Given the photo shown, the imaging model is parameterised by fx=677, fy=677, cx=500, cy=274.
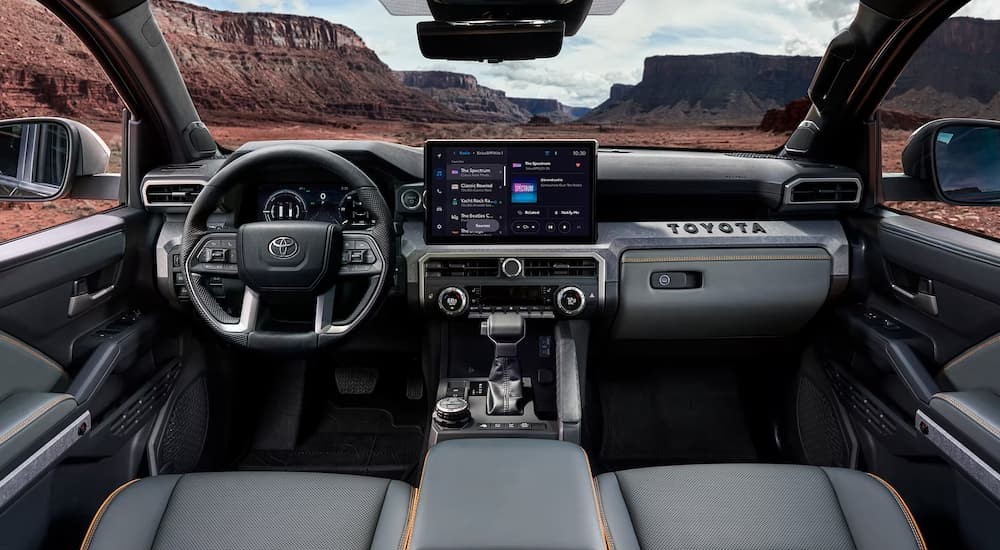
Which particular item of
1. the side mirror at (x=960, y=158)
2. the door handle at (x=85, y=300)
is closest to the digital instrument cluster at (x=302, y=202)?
the door handle at (x=85, y=300)

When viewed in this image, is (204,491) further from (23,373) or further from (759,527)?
(759,527)

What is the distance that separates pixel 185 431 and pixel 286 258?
1.09 m

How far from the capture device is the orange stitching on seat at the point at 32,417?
1721 mm

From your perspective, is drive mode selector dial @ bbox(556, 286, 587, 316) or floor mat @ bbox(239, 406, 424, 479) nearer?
drive mode selector dial @ bbox(556, 286, 587, 316)

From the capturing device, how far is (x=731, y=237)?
113 inches

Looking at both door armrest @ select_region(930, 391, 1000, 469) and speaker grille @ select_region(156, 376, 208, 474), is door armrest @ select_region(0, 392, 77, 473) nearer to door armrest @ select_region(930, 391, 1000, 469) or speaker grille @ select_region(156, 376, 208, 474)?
speaker grille @ select_region(156, 376, 208, 474)

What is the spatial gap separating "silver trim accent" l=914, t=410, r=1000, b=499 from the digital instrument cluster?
2.17 metres

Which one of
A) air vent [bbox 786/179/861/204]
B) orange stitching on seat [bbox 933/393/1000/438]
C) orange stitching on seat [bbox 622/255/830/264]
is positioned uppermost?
air vent [bbox 786/179/861/204]

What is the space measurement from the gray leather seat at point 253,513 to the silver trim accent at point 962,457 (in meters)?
1.49

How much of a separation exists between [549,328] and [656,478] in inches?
49.3

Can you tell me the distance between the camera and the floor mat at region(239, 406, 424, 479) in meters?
3.21

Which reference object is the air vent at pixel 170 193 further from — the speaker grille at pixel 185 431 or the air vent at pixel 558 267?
the air vent at pixel 558 267

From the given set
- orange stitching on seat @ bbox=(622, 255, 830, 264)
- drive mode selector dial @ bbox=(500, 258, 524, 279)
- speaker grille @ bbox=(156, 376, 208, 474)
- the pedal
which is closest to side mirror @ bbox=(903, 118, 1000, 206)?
orange stitching on seat @ bbox=(622, 255, 830, 264)

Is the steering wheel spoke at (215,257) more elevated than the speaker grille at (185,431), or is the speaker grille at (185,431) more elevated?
the steering wheel spoke at (215,257)
